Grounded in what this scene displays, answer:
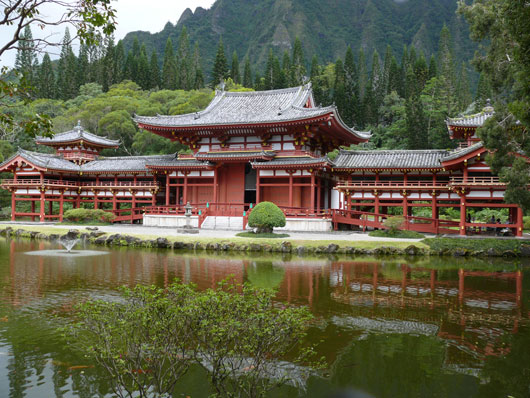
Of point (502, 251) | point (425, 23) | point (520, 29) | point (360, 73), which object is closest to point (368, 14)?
point (425, 23)

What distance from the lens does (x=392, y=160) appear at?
31141mm

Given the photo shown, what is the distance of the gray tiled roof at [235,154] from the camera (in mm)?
31800

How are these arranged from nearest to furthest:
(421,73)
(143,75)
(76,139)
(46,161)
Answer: (46,161), (76,139), (421,73), (143,75)

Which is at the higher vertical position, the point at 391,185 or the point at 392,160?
the point at 392,160

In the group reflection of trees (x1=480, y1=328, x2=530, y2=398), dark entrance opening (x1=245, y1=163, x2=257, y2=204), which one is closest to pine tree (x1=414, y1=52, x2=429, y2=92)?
dark entrance opening (x1=245, y1=163, x2=257, y2=204)

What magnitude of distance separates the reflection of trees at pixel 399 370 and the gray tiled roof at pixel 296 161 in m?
22.1

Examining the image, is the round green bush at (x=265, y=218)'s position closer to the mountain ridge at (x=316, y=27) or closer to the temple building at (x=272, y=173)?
the temple building at (x=272, y=173)

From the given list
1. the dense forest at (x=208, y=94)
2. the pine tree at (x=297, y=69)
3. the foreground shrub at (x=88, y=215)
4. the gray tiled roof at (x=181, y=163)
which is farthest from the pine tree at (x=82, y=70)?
the gray tiled roof at (x=181, y=163)

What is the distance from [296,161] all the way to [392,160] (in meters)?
6.87

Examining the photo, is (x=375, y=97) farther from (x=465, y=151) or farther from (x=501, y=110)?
(x=501, y=110)

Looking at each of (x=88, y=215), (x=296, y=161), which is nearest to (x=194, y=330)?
(x=296, y=161)

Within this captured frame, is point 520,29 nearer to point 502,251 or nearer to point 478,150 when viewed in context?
point 502,251

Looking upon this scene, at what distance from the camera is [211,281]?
1323 cm

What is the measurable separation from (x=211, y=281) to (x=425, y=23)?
460 feet
